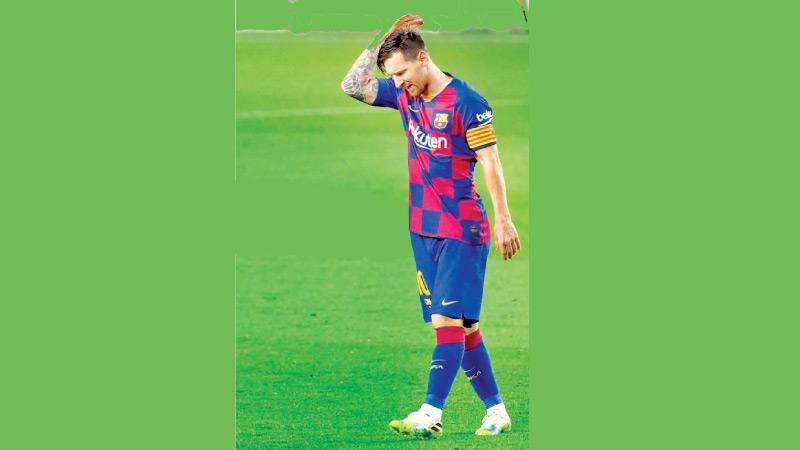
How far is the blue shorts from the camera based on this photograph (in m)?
12.2

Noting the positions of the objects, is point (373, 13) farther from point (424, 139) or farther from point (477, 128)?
point (477, 128)

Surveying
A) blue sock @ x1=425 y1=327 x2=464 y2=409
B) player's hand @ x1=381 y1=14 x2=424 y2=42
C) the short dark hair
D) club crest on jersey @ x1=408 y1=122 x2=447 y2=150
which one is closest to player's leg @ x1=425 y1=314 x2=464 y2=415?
blue sock @ x1=425 y1=327 x2=464 y2=409

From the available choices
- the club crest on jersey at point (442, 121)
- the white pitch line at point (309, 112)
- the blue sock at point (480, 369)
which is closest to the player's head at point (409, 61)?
the club crest on jersey at point (442, 121)

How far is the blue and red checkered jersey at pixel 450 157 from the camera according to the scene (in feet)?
39.6

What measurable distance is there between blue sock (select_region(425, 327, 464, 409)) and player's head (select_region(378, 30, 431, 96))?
1.71 m

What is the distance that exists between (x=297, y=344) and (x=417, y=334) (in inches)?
37.0

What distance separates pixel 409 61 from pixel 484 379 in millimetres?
2364

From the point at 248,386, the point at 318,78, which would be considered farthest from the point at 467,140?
the point at 248,386

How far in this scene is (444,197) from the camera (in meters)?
12.2

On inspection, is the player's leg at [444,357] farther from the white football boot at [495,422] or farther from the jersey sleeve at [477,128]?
the jersey sleeve at [477,128]

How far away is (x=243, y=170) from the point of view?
13141 mm

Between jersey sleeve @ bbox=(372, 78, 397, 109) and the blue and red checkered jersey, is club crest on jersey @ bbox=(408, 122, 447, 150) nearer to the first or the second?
the blue and red checkered jersey

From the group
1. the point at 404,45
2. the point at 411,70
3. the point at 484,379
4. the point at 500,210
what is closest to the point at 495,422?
the point at 484,379

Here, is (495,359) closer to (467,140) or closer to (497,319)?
(497,319)
